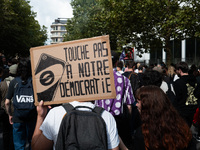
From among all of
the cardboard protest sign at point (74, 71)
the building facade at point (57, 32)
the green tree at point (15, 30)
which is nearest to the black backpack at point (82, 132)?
the cardboard protest sign at point (74, 71)

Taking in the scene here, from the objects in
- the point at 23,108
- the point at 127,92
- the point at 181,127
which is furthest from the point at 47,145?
the point at 127,92

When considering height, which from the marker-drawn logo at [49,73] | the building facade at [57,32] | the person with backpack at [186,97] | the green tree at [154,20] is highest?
the building facade at [57,32]

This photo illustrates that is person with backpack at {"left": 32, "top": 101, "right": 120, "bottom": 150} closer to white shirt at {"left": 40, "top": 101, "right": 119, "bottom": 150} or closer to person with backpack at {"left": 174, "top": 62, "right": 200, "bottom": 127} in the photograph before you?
white shirt at {"left": 40, "top": 101, "right": 119, "bottom": 150}

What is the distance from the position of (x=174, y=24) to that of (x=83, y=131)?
11.9 meters

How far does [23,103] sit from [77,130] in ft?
6.51

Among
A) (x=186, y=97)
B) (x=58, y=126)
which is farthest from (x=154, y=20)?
(x=58, y=126)

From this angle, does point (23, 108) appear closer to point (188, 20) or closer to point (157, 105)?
point (157, 105)

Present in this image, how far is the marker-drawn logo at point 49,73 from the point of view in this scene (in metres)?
2.20

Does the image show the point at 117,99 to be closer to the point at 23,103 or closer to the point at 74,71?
the point at 23,103

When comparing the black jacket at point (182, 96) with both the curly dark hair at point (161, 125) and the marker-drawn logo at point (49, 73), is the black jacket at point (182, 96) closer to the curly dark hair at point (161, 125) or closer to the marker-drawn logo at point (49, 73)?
the curly dark hair at point (161, 125)

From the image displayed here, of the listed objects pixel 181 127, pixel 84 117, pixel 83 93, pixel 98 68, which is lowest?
pixel 181 127

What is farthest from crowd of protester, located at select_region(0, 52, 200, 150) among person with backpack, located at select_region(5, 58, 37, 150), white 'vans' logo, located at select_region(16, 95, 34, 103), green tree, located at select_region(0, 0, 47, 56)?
green tree, located at select_region(0, 0, 47, 56)

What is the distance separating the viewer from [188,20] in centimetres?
1195

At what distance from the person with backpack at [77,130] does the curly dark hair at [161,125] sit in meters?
0.38
